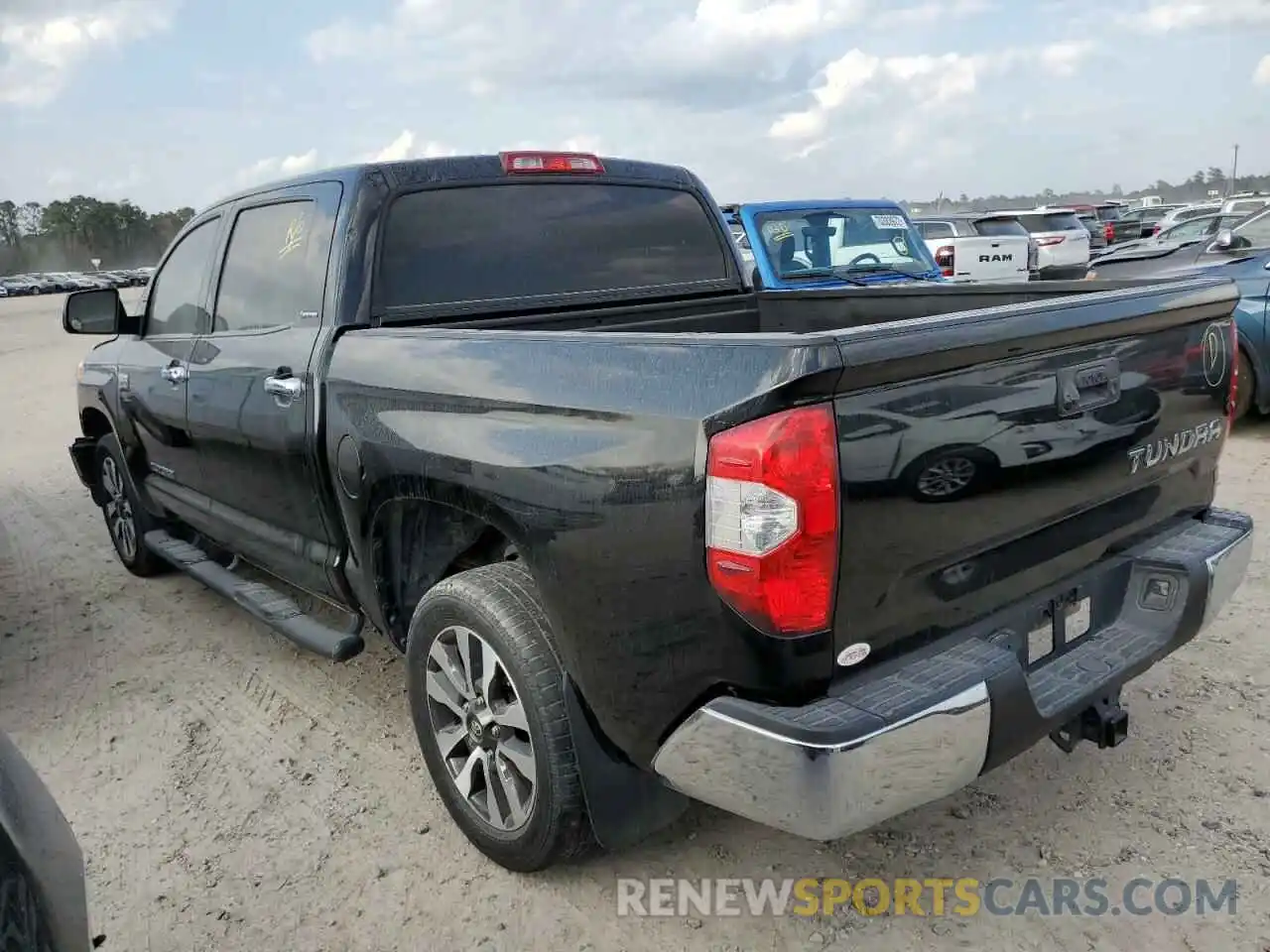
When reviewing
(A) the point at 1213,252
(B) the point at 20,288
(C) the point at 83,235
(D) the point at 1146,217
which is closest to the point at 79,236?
(C) the point at 83,235

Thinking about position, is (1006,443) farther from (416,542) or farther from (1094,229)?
(1094,229)

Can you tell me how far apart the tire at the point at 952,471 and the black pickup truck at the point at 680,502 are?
10mm

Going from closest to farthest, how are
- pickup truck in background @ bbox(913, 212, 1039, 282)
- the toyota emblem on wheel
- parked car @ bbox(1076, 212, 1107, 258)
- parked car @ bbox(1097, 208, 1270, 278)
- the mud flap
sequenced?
the mud flap
the toyota emblem on wheel
parked car @ bbox(1097, 208, 1270, 278)
pickup truck in background @ bbox(913, 212, 1039, 282)
parked car @ bbox(1076, 212, 1107, 258)

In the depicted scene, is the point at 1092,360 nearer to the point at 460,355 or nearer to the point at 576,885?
the point at 460,355

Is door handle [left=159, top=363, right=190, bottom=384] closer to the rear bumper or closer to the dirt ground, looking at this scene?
the dirt ground

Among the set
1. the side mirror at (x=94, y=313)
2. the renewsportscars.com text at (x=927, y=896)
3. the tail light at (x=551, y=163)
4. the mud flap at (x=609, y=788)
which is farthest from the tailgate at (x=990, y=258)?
the mud flap at (x=609, y=788)

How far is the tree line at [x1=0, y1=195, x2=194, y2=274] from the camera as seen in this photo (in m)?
90.4

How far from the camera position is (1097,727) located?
8.43ft

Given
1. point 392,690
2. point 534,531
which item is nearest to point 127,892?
point 392,690

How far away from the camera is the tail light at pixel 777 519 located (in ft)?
6.37

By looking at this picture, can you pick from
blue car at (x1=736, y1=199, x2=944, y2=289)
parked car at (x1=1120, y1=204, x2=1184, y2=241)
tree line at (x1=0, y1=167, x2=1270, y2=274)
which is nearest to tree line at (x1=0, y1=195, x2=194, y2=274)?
tree line at (x1=0, y1=167, x2=1270, y2=274)

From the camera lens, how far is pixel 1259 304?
6961 millimetres

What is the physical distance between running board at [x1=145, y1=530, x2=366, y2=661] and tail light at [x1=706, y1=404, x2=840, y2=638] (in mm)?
1877

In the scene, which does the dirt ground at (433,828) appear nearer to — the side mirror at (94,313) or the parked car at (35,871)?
the parked car at (35,871)
